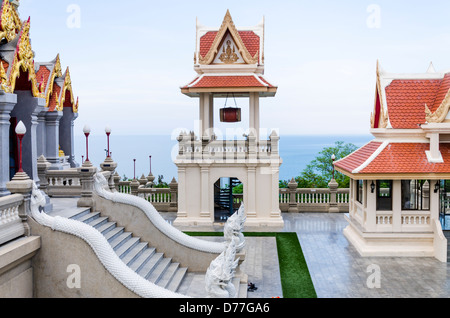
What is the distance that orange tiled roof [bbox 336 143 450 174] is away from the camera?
15.8 meters

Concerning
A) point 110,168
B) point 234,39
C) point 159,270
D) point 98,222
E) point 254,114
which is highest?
point 234,39

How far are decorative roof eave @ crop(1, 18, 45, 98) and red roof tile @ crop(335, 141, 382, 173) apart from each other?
9.88 meters

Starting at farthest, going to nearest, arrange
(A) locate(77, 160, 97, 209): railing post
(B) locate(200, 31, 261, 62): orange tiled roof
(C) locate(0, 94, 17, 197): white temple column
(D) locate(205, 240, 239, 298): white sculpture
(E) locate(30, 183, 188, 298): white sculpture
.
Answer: (B) locate(200, 31, 261, 62): orange tiled roof
(A) locate(77, 160, 97, 209): railing post
(C) locate(0, 94, 17, 197): white temple column
(E) locate(30, 183, 188, 298): white sculpture
(D) locate(205, 240, 239, 298): white sculpture

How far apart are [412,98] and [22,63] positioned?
39.9 ft

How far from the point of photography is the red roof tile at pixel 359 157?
16.9 m

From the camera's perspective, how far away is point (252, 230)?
2006 cm

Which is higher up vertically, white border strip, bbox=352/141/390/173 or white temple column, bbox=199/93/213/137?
white temple column, bbox=199/93/213/137

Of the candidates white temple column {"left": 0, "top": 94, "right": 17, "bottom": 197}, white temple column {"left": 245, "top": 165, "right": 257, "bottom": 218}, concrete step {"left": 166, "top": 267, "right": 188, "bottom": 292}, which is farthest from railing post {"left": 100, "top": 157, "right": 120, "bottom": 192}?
white temple column {"left": 245, "top": 165, "right": 257, "bottom": 218}

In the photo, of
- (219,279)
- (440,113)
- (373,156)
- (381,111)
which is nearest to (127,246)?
(219,279)

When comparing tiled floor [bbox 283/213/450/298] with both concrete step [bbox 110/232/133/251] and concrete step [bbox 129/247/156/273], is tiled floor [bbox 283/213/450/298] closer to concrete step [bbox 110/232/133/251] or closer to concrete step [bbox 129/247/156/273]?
concrete step [bbox 129/247/156/273]

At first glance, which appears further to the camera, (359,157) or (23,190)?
(359,157)

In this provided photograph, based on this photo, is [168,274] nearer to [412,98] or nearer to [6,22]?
[6,22]

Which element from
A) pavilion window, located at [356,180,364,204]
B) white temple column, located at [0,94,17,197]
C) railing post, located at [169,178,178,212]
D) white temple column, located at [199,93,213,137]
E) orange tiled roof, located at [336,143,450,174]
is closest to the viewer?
white temple column, located at [0,94,17,197]

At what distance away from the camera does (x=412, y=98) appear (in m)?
17.3
